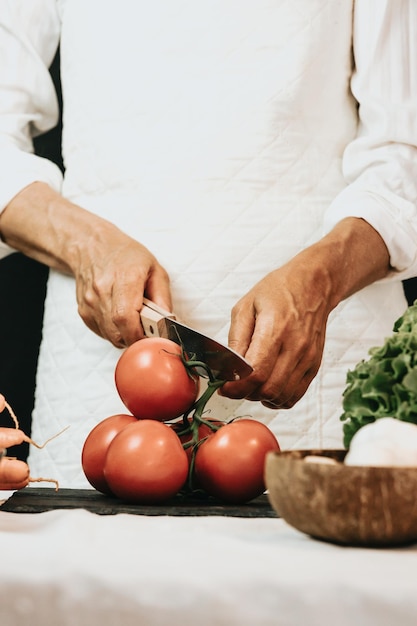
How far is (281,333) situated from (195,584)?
0.63 m

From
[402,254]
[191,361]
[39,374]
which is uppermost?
[191,361]

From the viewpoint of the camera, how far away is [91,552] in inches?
19.4

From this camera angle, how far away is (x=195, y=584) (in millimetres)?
460

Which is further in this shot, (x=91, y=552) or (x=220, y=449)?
(x=220, y=449)

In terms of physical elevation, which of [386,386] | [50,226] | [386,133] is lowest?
[50,226]

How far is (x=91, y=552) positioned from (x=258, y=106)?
108cm

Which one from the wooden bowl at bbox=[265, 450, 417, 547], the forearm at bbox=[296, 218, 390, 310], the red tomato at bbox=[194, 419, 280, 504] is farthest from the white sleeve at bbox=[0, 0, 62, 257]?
the wooden bowl at bbox=[265, 450, 417, 547]

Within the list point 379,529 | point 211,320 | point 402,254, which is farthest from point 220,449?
point 402,254

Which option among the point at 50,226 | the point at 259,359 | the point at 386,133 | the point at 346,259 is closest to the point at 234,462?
the point at 259,359

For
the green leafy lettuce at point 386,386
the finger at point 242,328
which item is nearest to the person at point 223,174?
the finger at point 242,328

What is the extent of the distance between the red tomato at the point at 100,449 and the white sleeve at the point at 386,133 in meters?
0.58

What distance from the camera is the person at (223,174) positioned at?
136 cm

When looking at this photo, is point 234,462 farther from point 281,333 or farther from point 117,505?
point 281,333

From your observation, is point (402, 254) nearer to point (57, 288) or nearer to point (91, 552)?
point (57, 288)
